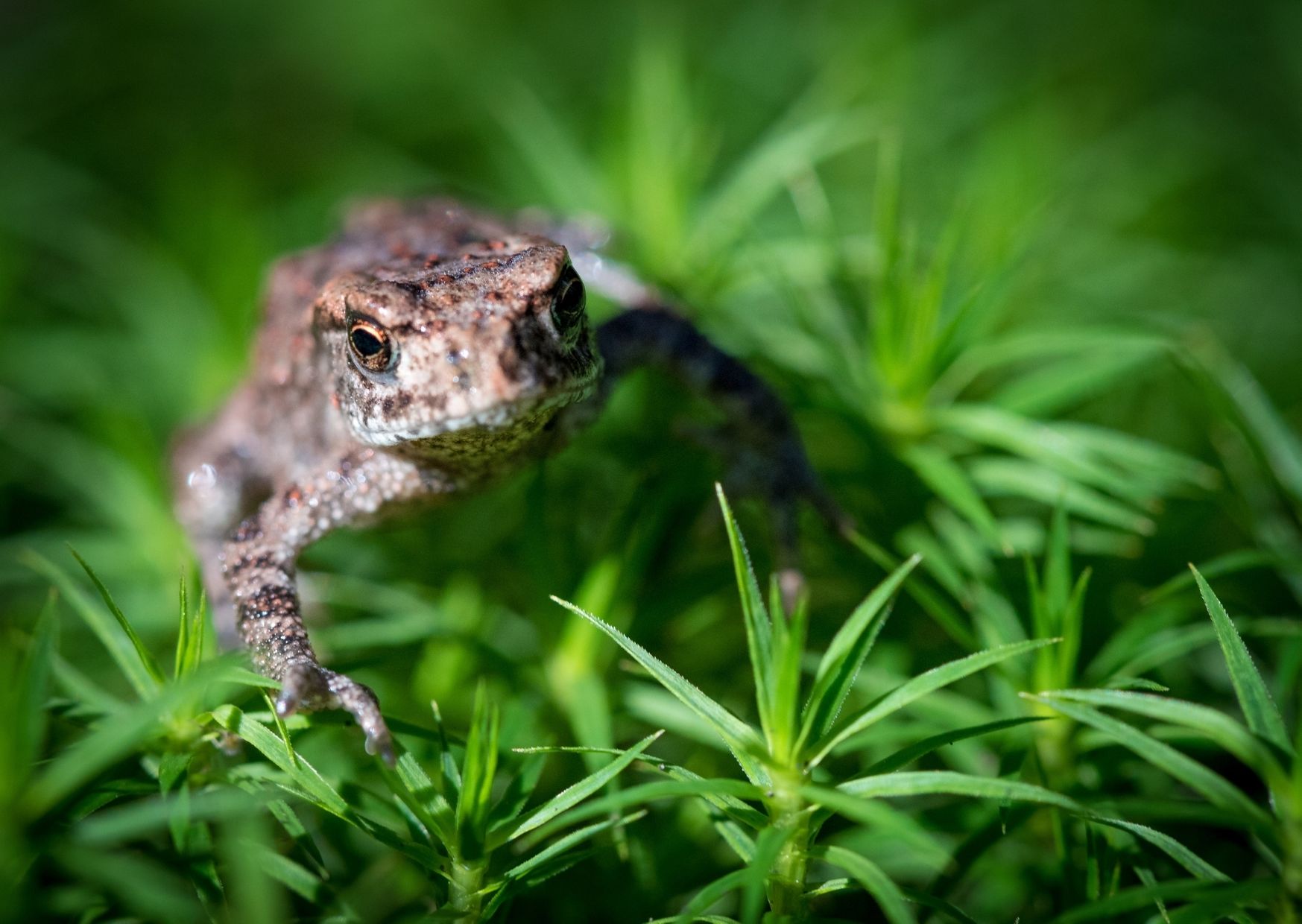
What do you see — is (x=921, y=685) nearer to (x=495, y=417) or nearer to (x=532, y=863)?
(x=532, y=863)

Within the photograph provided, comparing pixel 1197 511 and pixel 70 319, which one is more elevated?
pixel 70 319

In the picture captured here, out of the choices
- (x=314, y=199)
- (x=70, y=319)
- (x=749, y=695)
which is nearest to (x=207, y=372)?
(x=70, y=319)

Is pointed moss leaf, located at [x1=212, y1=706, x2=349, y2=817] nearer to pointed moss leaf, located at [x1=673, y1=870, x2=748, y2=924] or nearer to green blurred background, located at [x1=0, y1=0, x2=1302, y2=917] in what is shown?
green blurred background, located at [x1=0, y1=0, x2=1302, y2=917]

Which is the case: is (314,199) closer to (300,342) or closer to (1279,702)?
(300,342)

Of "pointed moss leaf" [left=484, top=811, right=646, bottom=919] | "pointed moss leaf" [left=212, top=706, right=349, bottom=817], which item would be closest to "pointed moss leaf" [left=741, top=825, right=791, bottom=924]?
"pointed moss leaf" [left=484, top=811, right=646, bottom=919]

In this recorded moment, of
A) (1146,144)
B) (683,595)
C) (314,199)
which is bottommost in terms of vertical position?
(683,595)

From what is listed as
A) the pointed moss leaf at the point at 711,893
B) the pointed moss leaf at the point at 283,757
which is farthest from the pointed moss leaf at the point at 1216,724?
the pointed moss leaf at the point at 283,757

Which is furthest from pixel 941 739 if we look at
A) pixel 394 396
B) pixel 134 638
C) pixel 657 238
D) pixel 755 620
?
pixel 657 238
